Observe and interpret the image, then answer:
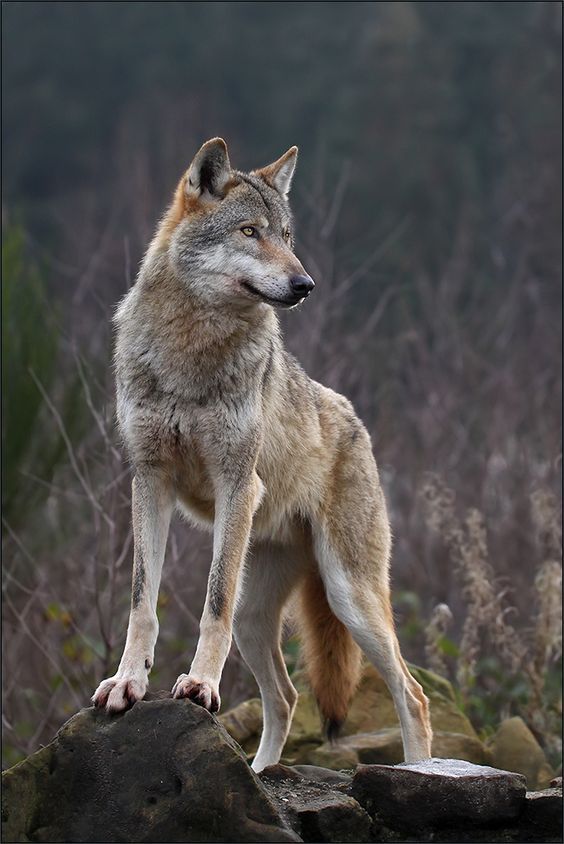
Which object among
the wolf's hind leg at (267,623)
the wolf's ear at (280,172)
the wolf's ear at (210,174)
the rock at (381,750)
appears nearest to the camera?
the wolf's ear at (210,174)

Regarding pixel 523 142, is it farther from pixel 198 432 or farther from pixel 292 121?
pixel 198 432

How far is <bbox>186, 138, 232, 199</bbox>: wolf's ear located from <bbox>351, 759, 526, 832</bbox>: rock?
2.79 m

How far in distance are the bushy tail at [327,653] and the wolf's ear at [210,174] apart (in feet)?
7.34

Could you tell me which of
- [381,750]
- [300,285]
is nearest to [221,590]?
[300,285]

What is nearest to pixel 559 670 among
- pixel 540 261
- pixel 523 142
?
pixel 540 261

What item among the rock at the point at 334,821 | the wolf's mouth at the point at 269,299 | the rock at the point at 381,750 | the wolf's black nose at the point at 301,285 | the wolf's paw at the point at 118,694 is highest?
the wolf's black nose at the point at 301,285

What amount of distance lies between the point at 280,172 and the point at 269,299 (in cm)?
98

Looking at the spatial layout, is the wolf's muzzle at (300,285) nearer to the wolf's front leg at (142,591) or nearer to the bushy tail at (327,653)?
the wolf's front leg at (142,591)

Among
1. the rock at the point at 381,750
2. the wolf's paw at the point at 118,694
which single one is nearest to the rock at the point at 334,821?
the wolf's paw at the point at 118,694

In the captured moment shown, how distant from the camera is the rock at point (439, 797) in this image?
16.9 ft

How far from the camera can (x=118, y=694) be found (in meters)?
5.09

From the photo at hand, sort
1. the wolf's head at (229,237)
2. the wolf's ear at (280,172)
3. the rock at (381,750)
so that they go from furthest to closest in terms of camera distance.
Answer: the rock at (381,750) → the wolf's ear at (280,172) → the wolf's head at (229,237)

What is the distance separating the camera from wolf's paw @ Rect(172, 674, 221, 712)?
16.7 feet

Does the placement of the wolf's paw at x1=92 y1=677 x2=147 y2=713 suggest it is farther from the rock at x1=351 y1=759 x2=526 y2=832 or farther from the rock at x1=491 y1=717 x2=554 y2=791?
the rock at x1=491 y1=717 x2=554 y2=791
